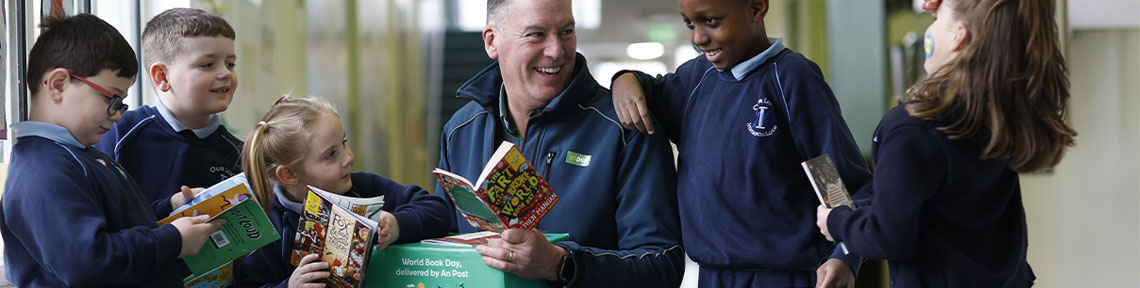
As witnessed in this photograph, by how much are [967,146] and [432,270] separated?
0.92 meters

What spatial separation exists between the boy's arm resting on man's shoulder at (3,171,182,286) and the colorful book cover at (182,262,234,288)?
0.20m

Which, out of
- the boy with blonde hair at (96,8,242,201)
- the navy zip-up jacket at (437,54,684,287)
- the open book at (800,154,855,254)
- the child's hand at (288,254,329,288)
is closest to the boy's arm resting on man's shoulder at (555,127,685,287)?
the navy zip-up jacket at (437,54,684,287)

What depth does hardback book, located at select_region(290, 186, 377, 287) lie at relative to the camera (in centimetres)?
150

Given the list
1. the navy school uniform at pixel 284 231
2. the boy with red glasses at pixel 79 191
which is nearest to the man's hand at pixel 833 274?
the navy school uniform at pixel 284 231

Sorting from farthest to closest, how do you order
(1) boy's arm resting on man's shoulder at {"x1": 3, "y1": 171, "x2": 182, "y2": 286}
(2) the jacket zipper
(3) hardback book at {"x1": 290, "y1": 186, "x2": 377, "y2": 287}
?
(2) the jacket zipper
(3) hardback book at {"x1": 290, "y1": 186, "x2": 377, "y2": 287}
(1) boy's arm resting on man's shoulder at {"x1": 3, "y1": 171, "x2": 182, "y2": 286}

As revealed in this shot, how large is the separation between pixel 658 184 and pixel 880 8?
2942 millimetres

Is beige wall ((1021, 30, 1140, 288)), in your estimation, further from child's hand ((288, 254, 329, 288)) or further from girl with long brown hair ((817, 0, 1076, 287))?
child's hand ((288, 254, 329, 288))

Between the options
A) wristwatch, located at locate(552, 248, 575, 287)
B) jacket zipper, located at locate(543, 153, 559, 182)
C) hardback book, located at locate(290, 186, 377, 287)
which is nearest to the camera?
hardback book, located at locate(290, 186, 377, 287)

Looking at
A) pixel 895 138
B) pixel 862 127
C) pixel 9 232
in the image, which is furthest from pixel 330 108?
pixel 862 127

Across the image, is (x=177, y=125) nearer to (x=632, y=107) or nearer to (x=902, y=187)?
(x=632, y=107)

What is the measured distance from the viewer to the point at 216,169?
196cm

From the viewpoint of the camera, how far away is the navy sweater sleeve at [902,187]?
4.67ft

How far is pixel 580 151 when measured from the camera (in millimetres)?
1867

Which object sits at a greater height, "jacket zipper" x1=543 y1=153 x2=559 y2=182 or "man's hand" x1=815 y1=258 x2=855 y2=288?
"jacket zipper" x1=543 y1=153 x2=559 y2=182
